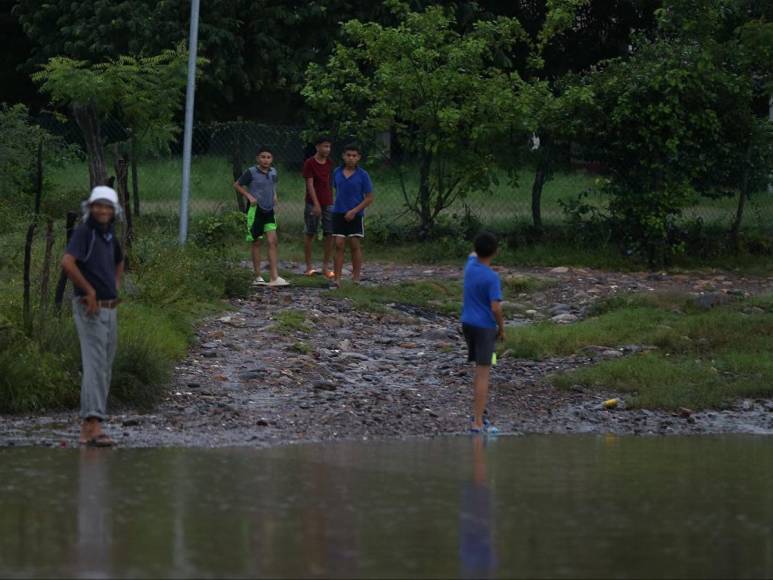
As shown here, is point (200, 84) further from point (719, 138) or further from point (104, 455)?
point (104, 455)

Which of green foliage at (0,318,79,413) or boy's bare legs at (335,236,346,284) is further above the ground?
boy's bare legs at (335,236,346,284)

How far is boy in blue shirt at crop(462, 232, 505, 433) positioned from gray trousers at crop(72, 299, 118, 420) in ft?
9.71

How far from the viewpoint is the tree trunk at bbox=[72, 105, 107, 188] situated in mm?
18078

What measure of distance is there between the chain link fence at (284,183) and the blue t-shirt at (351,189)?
16.6 ft

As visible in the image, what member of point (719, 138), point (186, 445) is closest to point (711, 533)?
point (186, 445)

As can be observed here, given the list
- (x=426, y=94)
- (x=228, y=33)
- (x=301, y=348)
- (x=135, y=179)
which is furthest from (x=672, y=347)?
(x=228, y=33)

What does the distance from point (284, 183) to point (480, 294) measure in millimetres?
15236

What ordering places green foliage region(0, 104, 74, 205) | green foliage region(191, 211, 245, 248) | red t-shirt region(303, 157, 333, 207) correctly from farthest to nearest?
green foliage region(0, 104, 74, 205), green foliage region(191, 211, 245, 248), red t-shirt region(303, 157, 333, 207)

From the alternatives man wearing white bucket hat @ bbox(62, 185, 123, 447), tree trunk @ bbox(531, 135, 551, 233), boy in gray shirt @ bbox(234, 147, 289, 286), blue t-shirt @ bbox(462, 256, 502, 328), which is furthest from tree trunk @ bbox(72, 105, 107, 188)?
tree trunk @ bbox(531, 135, 551, 233)

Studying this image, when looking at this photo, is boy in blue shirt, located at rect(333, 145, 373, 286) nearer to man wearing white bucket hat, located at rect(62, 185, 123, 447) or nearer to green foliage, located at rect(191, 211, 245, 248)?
green foliage, located at rect(191, 211, 245, 248)

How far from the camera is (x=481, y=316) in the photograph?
40.7 feet

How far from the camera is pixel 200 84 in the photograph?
35750 millimetres

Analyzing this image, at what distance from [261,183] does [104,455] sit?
350 inches

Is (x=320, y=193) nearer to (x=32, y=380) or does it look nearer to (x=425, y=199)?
(x=425, y=199)
